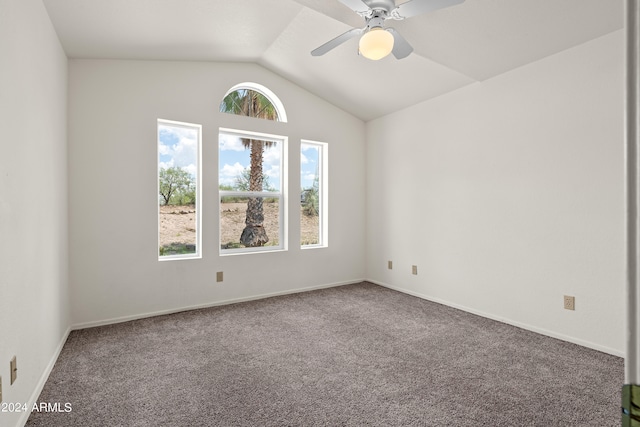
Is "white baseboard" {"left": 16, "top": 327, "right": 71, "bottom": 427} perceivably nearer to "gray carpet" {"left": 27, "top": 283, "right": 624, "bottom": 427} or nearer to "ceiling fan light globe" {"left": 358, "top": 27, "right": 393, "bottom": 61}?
"gray carpet" {"left": 27, "top": 283, "right": 624, "bottom": 427}

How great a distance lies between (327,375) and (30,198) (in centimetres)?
208

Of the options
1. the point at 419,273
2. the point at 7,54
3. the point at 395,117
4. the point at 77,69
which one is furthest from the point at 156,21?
the point at 419,273

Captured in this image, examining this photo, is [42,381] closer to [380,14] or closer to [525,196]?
[380,14]

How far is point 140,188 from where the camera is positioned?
3439 millimetres

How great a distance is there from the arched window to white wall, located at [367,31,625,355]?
153cm

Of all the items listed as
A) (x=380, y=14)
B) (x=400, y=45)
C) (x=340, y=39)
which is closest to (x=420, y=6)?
(x=380, y=14)

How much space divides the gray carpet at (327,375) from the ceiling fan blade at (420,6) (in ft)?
7.37

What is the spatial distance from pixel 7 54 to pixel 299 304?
3.10 metres

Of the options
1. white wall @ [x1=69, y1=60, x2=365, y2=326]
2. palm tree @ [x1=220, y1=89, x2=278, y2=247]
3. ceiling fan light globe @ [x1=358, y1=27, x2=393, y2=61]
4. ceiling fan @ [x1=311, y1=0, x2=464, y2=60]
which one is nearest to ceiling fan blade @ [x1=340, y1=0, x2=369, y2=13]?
ceiling fan @ [x1=311, y1=0, x2=464, y2=60]

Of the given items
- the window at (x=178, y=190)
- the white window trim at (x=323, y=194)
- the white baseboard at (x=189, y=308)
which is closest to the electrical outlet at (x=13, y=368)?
the white baseboard at (x=189, y=308)

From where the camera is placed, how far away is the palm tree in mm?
4191

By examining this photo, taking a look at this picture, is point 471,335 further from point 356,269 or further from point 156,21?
point 156,21

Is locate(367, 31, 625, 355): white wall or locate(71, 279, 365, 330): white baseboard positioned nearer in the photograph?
locate(367, 31, 625, 355): white wall

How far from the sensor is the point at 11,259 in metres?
1.71
